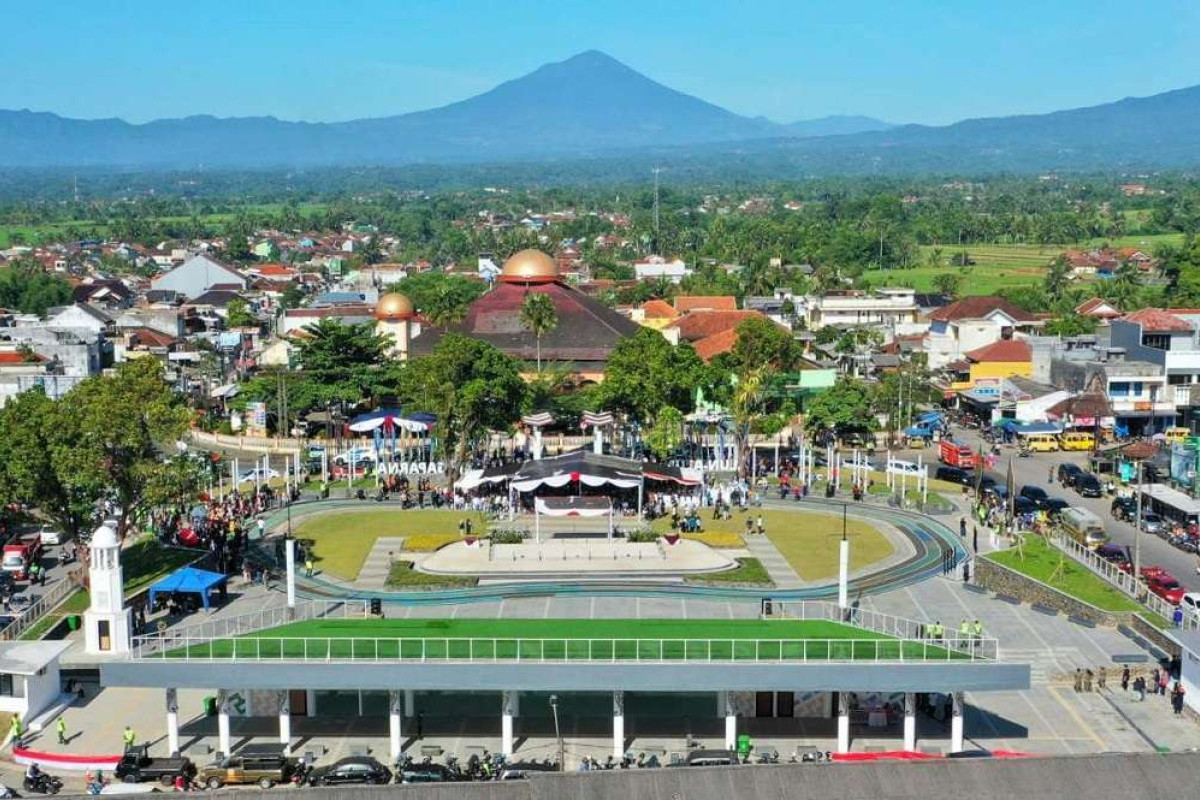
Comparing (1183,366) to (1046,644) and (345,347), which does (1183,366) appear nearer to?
(1046,644)

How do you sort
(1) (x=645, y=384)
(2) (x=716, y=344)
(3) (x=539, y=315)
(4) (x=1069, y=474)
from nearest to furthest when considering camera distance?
(4) (x=1069, y=474), (1) (x=645, y=384), (3) (x=539, y=315), (2) (x=716, y=344)

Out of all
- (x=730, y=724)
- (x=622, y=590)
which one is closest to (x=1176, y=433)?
(x=622, y=590)

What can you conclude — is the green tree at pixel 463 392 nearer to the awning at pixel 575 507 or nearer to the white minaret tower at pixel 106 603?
the awning at pixel 575 507

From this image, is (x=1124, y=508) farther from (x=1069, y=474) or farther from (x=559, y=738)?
(x=559, y=738)

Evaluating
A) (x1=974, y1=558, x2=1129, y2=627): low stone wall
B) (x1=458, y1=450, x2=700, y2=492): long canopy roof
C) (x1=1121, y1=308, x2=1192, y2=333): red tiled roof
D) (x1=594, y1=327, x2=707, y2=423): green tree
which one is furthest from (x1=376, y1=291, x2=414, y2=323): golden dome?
(x1=974, y1=558, x2=1129, y2=627): low stone wall

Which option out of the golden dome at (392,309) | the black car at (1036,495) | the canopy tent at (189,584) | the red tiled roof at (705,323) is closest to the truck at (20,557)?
the canopy tent at (189,584)

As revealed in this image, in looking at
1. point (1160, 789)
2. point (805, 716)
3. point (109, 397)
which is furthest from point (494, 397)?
point (1160, 789)

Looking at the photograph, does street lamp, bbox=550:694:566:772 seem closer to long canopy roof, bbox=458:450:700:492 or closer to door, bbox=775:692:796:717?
door, bbox=775:692:796:717
